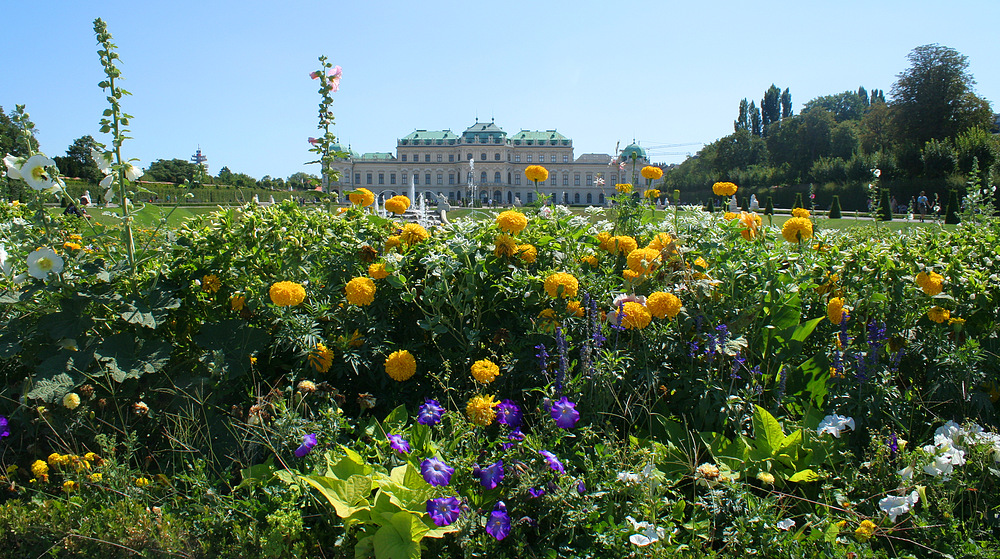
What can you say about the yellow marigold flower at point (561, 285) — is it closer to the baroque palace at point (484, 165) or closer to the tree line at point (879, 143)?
the tree line at point (879, 143)

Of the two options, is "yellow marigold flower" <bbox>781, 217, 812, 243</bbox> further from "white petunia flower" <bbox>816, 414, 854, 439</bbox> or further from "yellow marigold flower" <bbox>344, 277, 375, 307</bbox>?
"yellow marigold flower" <bbox>344, 277, 375, 307</bbox>

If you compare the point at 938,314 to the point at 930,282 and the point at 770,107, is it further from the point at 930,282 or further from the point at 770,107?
the point at 770,107

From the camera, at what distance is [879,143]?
34906mm

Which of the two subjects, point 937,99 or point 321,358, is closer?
point 321,358

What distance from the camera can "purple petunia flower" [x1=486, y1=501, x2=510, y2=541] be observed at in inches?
47.6

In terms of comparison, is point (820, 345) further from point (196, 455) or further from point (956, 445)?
point (196, 455)

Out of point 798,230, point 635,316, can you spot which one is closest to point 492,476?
point 635,316

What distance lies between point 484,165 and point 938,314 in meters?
68.1

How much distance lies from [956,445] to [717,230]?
997 mm

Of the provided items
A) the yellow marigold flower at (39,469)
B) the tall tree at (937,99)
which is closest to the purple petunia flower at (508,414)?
the yellow marigold flower at (39,469)

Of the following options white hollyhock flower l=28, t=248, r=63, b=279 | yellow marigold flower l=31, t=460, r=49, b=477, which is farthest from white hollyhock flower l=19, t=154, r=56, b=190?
yellow marigold flower l=31, t=460, r=49, b=477

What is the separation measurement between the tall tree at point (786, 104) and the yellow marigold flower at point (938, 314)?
57372 mm

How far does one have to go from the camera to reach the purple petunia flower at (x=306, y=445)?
1402 millimetres

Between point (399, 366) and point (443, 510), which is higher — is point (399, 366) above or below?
above
